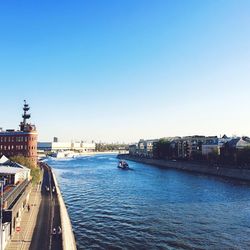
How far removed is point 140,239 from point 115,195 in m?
27.3

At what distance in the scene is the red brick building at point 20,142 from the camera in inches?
3391

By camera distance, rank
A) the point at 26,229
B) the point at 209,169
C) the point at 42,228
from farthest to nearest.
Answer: the point at 209,169 → the point at 42,228 → the point at 26,229

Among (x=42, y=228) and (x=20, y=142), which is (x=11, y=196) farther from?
(x=20, y=142)

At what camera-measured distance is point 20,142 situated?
86.8 meters

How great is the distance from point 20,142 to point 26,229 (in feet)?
195

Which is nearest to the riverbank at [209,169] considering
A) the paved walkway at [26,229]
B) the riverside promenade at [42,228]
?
the riverside promenade at [42,228]

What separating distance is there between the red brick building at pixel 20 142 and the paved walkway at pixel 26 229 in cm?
4283

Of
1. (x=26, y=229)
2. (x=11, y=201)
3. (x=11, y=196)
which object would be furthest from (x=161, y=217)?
(x=11, y=201)

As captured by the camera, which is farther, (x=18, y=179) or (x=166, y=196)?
(x=166, y=196)

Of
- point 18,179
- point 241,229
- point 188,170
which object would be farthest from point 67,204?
point 188,170

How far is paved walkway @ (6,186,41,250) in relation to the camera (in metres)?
25.8

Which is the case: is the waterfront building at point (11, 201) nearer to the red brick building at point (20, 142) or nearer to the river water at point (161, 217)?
the river water at point (161, 217)

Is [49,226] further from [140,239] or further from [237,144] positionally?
[237,144]

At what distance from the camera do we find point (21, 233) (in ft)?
95.0
